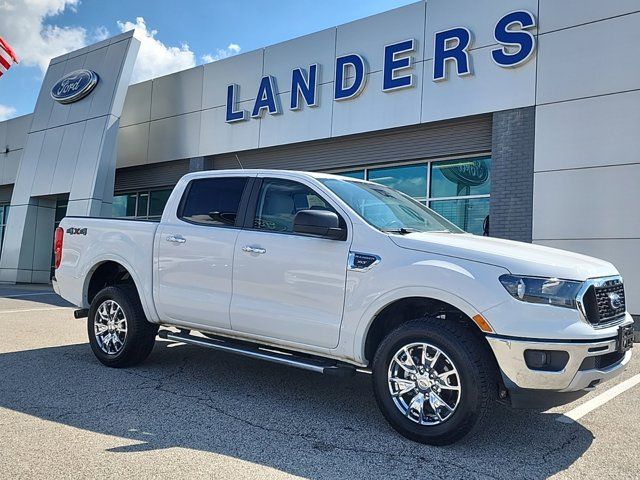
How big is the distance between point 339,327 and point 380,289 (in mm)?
453

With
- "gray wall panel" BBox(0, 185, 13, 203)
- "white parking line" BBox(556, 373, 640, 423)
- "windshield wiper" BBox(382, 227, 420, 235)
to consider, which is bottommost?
A: "white parking line" BBox(556, 373, 640, 423)

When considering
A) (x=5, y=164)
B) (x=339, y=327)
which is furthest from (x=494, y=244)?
(x=5, y=164)

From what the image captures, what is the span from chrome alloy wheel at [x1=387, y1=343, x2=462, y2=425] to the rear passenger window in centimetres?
208

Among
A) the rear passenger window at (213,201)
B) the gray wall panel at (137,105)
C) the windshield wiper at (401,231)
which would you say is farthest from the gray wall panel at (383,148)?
the windshield wiper at (401,231)

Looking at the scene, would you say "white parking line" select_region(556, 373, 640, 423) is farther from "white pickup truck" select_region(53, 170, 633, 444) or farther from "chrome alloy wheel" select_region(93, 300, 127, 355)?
"chrome alloy wheel" select_region(93, 300, 127, 355)

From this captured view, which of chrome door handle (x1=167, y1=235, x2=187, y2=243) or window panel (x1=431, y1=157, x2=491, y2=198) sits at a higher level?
window panel (x1=431, y1=157, x2=491, y2=198)

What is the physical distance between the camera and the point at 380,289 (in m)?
4.14

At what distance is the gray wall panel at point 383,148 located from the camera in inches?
466

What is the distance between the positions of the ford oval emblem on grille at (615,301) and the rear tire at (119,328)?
13.7 feet

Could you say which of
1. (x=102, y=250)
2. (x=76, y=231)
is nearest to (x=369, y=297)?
(x=102, y=250)

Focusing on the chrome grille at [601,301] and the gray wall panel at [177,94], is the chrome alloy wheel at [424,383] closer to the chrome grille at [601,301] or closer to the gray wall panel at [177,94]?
the chrome grille at [601,301]

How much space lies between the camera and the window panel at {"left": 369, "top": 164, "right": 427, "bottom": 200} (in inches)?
503

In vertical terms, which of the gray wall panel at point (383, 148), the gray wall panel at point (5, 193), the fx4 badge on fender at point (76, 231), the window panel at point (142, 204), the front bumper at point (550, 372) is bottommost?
the front bumper at point (550, 372)

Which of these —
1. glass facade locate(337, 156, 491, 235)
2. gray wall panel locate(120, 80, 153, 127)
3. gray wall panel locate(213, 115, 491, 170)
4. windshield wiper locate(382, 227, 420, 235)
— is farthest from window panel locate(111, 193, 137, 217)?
windshield wiper locate(382, 227, 420, 235)
